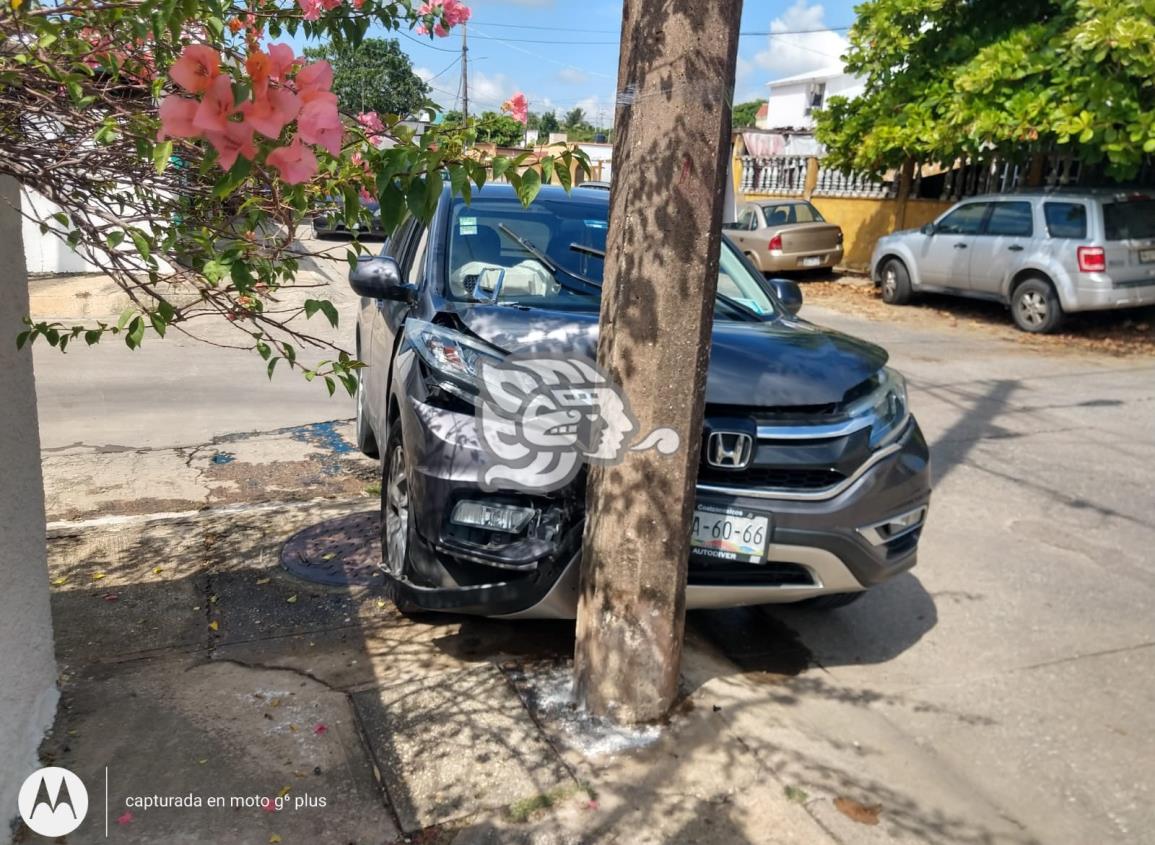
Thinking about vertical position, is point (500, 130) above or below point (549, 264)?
above

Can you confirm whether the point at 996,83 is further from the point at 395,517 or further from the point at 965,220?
the point at 395,517

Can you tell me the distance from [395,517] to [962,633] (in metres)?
2.59

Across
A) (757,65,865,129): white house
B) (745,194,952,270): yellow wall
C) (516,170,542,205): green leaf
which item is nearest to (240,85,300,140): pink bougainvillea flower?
(516,170,542,205): green leaf

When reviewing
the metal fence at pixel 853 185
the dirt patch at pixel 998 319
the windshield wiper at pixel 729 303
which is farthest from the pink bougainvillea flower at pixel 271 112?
the metal fence at pixel 853 185

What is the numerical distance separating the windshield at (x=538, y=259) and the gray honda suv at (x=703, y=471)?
0.05 meters

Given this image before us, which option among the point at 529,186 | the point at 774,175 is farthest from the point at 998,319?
the point at 529,186

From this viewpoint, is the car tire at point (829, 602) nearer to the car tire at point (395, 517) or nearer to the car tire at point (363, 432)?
the car tire at point (395, 517)

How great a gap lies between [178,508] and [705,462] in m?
3.52

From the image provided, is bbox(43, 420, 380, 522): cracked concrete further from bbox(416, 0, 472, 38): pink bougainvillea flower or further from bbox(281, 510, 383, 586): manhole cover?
bbox(416, 0, 472, 38): pink bougainvillea flower

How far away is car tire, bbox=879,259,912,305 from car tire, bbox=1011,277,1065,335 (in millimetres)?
2277

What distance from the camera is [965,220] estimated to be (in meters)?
13.8

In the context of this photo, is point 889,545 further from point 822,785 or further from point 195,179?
point 195,179

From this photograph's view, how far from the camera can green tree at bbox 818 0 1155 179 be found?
1105 centimetres

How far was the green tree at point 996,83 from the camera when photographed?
1105cm
